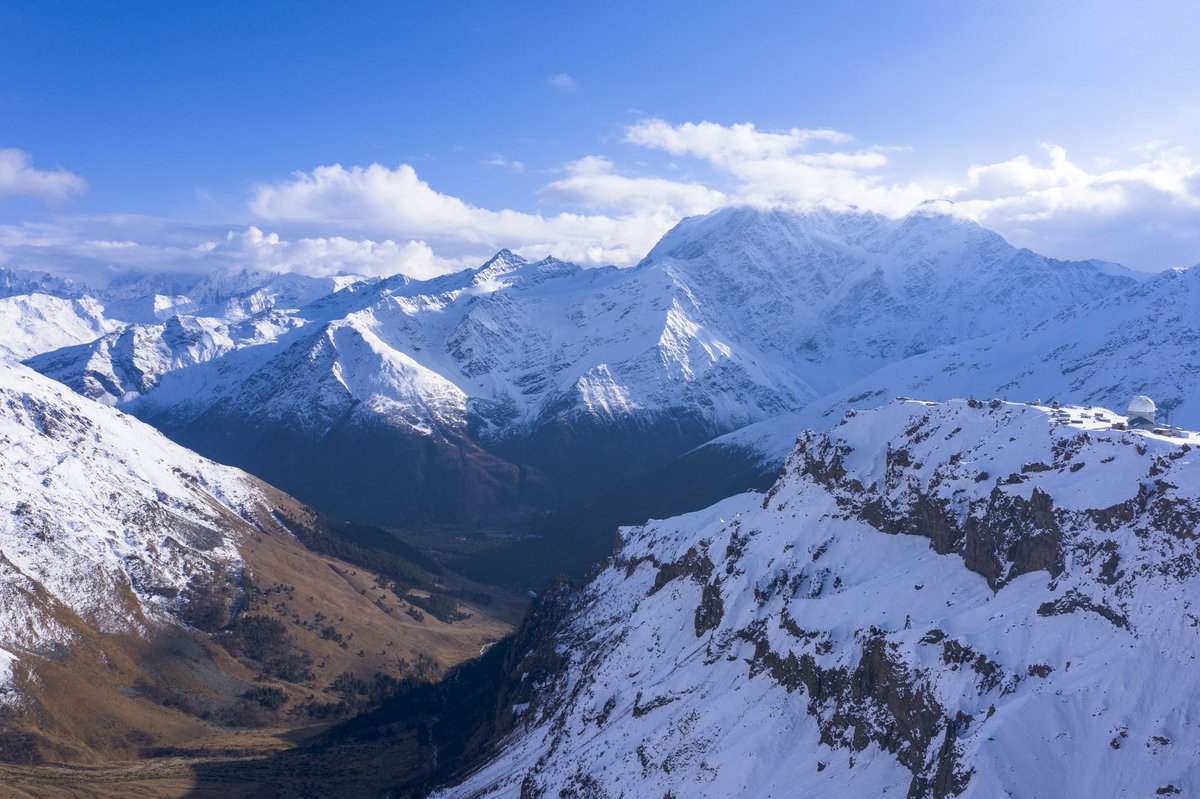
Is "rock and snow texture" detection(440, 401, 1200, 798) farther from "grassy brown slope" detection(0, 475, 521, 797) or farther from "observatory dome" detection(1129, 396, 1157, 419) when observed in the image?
"grassy brown slope" detection(0, 475, 521, 797)

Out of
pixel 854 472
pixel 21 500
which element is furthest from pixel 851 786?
pixel 21 500

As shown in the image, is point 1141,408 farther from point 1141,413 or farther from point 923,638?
point 923,638

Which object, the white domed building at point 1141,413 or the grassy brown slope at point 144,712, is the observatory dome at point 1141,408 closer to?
the white domed building at point 1141,413

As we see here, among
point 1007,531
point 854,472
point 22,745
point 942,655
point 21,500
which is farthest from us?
point 21,500

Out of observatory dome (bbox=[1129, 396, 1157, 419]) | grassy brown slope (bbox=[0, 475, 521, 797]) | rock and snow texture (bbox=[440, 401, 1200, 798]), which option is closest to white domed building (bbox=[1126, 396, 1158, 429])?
observatory dome (bbox=[1129, 396, 1157, 419])

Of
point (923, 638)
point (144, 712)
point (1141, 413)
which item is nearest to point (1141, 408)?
point (1141, 413)

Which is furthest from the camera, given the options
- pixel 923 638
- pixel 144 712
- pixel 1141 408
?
pixel 144 712

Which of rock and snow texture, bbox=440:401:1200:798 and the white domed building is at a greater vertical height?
the white domed building

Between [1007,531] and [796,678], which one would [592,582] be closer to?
[796,678]
